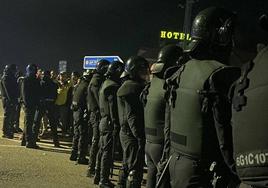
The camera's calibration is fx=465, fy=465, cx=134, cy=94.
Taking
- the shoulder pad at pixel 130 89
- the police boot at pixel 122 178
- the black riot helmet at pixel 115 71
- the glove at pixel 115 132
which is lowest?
the police boot at pixel 122 178

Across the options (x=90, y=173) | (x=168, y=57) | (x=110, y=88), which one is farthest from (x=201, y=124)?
(x=90, y=173)

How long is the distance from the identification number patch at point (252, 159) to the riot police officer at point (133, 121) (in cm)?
399

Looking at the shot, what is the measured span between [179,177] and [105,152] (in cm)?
409

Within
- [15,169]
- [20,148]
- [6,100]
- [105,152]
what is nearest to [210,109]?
[105,152]

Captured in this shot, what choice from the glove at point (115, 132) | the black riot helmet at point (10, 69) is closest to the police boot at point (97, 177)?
the glove at point (115, 132)

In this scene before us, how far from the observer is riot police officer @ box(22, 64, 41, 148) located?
12.0m

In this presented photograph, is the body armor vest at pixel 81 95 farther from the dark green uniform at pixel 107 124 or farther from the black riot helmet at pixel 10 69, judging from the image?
the black riot helmet at pixel 10 69

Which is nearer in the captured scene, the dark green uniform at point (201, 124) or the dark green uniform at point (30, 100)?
the dark green uniform at point (201, 124)

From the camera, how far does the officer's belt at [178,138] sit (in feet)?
12.1

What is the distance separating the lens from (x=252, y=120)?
2.40m

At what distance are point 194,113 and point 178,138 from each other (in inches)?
12.8

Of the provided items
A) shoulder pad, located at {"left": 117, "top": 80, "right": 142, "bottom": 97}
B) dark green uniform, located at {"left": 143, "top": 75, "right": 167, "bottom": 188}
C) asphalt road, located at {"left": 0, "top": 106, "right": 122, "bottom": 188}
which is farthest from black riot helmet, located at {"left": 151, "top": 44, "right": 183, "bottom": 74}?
asphalt road, located at {"left": 0, "top": 106, "right": 122, "bottom": 188}

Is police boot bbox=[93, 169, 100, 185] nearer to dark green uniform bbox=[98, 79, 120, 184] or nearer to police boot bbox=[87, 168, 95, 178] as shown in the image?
dark green uniform bbox=[98, 79, 120, 184]

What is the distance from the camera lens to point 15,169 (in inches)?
355
